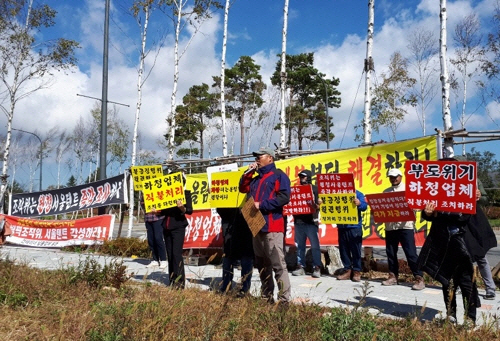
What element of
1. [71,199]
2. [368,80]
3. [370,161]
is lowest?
[71,199]

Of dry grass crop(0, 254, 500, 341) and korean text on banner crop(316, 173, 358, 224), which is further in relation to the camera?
korean text on banner crop(316, 173, 358, 224)

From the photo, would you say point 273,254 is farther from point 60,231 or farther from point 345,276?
point 60,231

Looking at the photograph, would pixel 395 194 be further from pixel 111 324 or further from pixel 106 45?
pixel 106 45

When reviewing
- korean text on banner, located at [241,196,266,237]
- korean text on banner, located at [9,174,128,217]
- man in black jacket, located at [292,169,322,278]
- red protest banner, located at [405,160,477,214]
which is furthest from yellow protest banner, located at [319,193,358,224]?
korean text on banner, located at [9,174,128,217]

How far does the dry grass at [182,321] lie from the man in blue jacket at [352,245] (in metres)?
2.59

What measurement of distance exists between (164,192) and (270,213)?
2.07 meters

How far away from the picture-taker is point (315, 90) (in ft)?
116

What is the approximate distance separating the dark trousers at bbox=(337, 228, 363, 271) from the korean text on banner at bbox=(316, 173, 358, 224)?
31 cm

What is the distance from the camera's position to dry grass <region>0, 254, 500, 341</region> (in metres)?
3.43

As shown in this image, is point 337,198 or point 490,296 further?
point 337,198

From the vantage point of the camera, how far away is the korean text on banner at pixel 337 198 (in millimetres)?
6973

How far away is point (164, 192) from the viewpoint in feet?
21.0

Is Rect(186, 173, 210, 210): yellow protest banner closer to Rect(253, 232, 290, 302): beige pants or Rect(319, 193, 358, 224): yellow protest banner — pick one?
Rect(319, 193, 358, 224): yellow protest banner

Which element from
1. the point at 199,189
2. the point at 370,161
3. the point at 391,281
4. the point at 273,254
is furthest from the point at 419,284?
the point at 199,189
